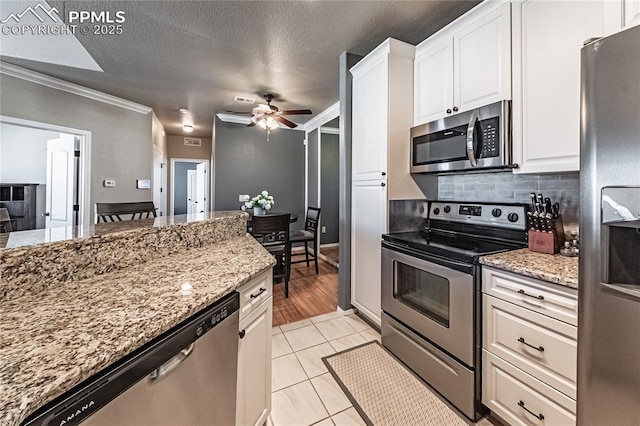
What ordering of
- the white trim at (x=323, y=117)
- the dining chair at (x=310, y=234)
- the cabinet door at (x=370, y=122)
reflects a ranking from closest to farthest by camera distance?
1. the cabinet door at (x=370, y=122)
2. the dining chair at (x=310, y=234)
3. the white trim at (x=323, y=117)

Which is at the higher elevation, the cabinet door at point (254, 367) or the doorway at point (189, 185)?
the doorway at point (189, 185)

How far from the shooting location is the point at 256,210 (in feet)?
12.2

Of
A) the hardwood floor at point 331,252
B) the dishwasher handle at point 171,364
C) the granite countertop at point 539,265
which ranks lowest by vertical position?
the hardwood floor at point 331,252

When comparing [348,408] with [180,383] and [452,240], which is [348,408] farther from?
[452,240]

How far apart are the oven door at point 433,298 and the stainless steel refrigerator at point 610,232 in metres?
0.48

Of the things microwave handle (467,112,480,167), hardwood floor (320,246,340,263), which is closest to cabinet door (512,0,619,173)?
microwave handle (467,112,480,167)

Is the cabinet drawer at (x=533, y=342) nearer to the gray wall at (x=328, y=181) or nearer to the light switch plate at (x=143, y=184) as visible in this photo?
the gray wall at (x=328, y=181)

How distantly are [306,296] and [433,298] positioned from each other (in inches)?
68.8

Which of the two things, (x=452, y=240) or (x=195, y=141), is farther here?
(x=195, y=141)

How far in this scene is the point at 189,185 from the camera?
821 centimetres

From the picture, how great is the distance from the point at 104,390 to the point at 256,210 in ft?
A: 10.6

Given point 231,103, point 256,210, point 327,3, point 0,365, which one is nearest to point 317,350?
point 0,365

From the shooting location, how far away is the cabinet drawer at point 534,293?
1.08 m

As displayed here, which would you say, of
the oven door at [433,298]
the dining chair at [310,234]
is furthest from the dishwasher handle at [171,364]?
the dining chair at [310,234]
